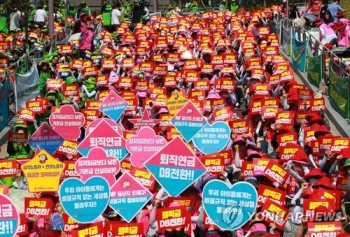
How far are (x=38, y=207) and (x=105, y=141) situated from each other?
202 centimetres

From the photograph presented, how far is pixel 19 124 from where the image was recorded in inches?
646

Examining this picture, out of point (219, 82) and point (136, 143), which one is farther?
point (219, 82)

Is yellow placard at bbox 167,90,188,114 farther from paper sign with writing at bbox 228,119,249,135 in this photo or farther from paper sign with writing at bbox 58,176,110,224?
paper sign with writing at bbox 58,176,110,224

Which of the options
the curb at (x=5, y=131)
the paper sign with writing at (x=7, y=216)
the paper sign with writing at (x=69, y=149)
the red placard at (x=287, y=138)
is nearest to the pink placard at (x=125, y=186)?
the paper sign with writing at (x=7, y=216)

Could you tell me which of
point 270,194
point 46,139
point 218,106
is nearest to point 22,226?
point 270,194

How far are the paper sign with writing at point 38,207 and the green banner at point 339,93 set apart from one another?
8625 millimetres

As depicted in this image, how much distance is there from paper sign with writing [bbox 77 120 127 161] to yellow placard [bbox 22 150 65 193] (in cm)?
114

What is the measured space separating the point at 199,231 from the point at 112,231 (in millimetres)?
1300

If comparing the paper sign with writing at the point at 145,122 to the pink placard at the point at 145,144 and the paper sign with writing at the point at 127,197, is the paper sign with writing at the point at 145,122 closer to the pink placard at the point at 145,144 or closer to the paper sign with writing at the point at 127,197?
the pink placard at the point at 145,144

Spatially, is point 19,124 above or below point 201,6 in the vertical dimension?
above

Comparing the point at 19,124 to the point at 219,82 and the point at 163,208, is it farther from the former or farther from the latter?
the point at 163,208

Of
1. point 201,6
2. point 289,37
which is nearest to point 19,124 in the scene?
point 289,37

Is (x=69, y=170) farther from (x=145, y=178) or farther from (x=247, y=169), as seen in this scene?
(x=247, y=169)

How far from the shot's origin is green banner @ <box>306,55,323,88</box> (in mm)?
21422
